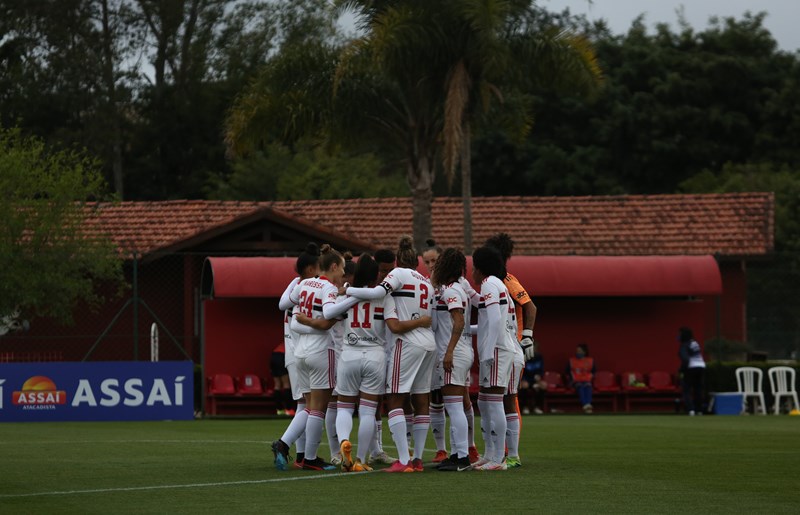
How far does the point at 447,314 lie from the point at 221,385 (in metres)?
14.3

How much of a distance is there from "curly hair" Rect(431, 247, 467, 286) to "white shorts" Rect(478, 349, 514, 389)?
76 centimetres

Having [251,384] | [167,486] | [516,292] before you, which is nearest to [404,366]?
[516,292]

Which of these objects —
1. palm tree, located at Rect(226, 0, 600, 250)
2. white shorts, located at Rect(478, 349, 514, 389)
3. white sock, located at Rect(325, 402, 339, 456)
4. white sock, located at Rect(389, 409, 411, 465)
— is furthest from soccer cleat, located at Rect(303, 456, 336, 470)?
palm tree, located at Rect(226, 0, 600, 250)

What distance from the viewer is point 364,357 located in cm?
1209

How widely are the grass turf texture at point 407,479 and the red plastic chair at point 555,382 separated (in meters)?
9.01

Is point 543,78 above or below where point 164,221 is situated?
above

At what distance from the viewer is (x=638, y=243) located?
34469mm

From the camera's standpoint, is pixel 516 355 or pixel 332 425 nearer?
pixel 516 355

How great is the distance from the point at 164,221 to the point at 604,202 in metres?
11.6

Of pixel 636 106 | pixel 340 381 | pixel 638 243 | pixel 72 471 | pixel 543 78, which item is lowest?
pixel 72 471

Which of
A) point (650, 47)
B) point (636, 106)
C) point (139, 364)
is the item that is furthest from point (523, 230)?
point (650, 47)

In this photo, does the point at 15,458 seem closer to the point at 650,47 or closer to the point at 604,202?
the point at 604,202

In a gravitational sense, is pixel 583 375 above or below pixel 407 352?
below

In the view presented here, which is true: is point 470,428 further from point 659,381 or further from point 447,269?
point 659,381
